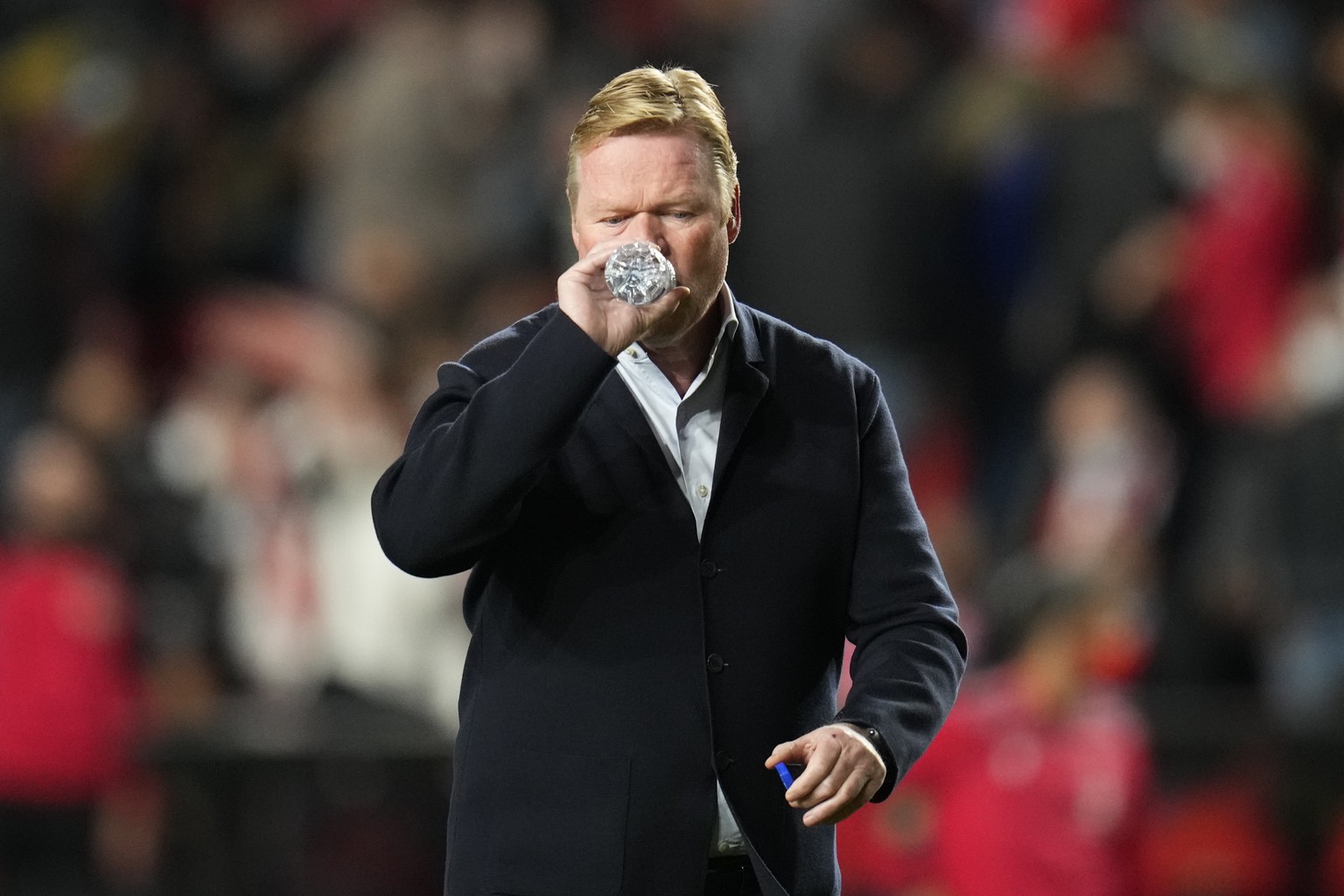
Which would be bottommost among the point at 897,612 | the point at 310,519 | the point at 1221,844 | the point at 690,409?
the point at 1221,844

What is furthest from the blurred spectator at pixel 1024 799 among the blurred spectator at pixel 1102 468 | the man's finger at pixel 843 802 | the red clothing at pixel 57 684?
the man's finger at pixel 843 802

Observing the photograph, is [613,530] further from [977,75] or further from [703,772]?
[977,75]

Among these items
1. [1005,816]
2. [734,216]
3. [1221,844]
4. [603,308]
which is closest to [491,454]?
[603,308]

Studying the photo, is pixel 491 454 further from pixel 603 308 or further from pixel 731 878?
pixel 731 878

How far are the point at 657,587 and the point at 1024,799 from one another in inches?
137

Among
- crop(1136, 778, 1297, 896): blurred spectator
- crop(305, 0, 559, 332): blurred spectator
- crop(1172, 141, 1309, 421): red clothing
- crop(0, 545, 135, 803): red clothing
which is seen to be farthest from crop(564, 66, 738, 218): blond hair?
crop(305, 0, 559, 332): blurred spectator

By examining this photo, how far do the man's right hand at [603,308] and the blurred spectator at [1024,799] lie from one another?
3488 mm

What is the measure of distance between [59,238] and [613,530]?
6.67m

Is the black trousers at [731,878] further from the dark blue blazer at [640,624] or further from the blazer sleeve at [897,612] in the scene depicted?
the blazer sleeve at [897,612]

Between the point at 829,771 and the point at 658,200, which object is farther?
the point at 658,200

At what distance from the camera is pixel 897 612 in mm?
2699

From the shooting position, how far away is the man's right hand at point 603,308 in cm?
242

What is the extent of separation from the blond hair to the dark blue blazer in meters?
0.24

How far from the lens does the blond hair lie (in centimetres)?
254
